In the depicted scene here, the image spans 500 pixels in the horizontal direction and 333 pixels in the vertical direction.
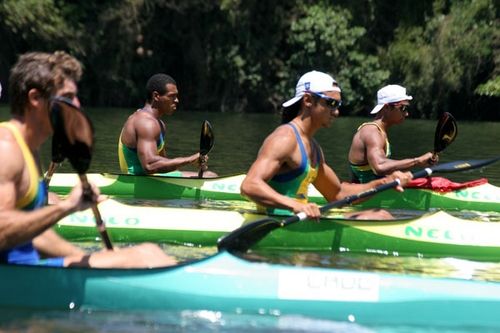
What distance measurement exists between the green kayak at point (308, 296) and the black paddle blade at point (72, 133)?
2.96 ft

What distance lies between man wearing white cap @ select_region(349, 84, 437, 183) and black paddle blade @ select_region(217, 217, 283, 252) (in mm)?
3979

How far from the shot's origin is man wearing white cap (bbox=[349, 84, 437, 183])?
11.4 meters

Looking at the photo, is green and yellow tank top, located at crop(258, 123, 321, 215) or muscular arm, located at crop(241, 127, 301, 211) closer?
muscular arm, located at crop(241, 127, 301, 211)

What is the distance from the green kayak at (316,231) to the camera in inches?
352

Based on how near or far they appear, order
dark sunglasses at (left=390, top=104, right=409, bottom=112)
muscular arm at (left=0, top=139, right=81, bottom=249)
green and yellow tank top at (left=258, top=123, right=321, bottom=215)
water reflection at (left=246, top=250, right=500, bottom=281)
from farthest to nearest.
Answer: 1. dark sunglasses at (left=390, top=104, right=409, bottom=112)
2. water reflection at (left=246, top=250, right=500, bottom=281)
3. green and yellow tank top at (left=258, top=123, right=321, bottom=215)
4. muscular arm at (left=0, top=139, right=81, bottom=249)

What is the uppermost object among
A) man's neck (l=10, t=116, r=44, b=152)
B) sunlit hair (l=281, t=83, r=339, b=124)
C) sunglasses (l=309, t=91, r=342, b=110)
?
sunglasses (l=309, t=91, r=342, b=110)

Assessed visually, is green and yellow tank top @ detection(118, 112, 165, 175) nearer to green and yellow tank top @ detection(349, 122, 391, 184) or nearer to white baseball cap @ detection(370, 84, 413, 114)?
green and yellow tank top @ detection(349, 122, 391, 184)

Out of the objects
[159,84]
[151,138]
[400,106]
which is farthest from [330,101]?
[159,84]

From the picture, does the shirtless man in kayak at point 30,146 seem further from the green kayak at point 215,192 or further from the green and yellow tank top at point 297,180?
the green kayak at point 215,192

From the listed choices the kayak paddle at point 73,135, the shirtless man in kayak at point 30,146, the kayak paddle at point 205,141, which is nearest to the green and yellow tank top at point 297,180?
the kayak paddle at point 73,135

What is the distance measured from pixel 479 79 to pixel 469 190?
29.3 m

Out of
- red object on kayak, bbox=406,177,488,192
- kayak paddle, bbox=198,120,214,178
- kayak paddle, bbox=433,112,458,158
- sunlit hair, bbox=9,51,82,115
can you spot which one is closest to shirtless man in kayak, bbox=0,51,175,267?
sunlit hair, bbox=9,51,82,115

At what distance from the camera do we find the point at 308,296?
6574 mm

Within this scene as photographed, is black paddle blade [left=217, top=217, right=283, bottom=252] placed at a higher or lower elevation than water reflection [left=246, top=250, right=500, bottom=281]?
higher
